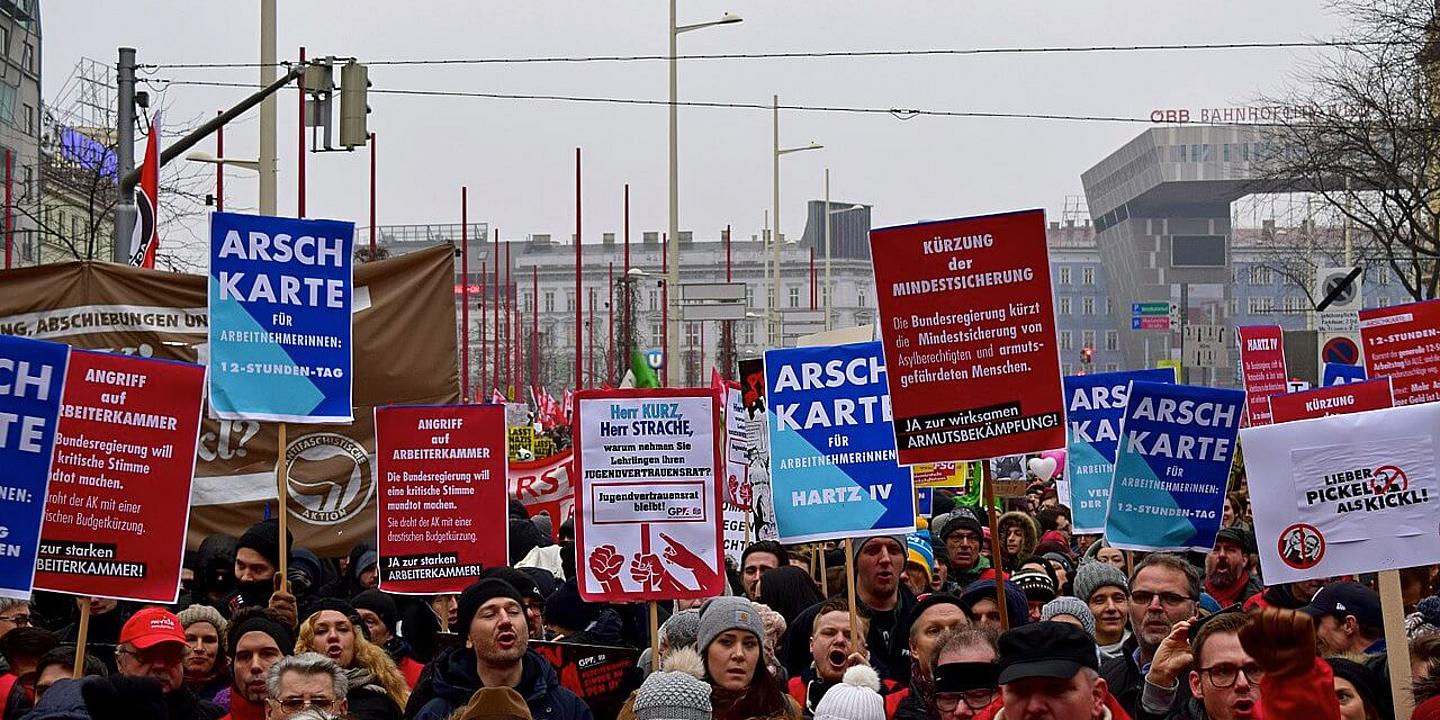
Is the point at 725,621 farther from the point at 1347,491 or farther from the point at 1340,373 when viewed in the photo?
the point at 1340,373

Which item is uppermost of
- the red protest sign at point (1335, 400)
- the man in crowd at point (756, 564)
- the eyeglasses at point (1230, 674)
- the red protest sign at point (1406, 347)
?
the red protest sign at point (1406, 347)

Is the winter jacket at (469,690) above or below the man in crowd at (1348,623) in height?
below

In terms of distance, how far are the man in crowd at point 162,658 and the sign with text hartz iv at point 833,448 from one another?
2973 millimetres

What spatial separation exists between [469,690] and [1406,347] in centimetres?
895

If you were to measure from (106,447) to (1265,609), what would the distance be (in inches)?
189

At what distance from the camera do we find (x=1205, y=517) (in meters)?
9.92

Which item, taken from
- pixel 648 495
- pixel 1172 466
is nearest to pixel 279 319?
pixel 648 495

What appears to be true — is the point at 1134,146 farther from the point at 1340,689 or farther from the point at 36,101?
the point at 1340,689

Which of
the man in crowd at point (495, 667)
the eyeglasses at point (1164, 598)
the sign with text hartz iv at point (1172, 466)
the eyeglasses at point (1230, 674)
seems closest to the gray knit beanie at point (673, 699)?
Answer: the man in crowd at point (495, 667)

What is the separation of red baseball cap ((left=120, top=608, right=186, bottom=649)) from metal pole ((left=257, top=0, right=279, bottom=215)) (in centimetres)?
1085

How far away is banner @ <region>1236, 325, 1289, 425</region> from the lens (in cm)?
1627

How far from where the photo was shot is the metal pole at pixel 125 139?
705 inches

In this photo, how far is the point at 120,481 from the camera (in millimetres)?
8211

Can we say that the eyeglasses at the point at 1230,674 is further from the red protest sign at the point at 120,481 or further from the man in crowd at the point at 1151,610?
the red protest sign at the point at 120,481
